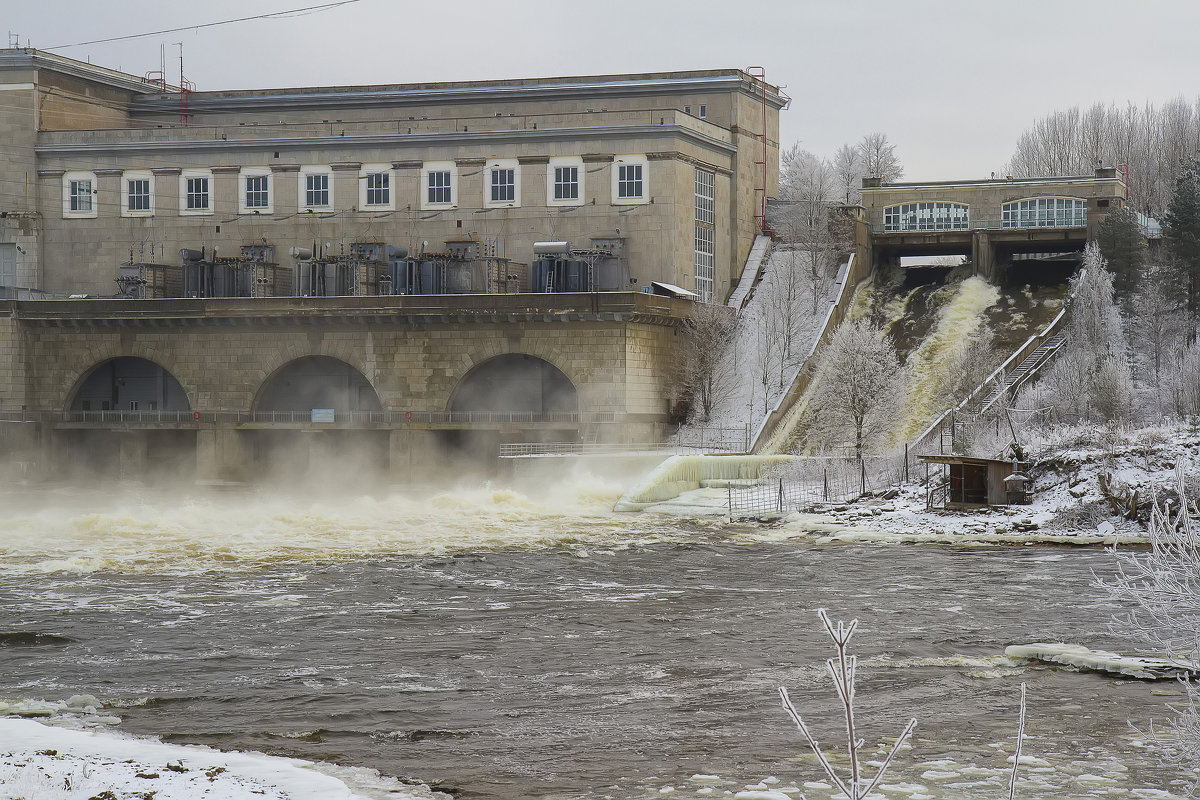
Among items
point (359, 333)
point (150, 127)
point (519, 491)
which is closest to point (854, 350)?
point (519, 491)

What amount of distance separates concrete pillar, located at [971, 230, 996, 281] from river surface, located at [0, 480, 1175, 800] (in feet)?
114

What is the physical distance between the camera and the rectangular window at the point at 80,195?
68.6 metres

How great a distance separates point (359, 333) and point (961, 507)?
1298 inches

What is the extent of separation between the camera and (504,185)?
64.9m

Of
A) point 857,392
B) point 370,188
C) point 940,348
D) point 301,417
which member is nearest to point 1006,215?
point 940,348

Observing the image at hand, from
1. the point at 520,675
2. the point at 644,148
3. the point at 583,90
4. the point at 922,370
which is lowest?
the point at 520,675

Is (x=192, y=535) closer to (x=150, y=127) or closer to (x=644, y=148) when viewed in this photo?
(x=644, y=148)

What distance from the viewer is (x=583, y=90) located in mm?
72438

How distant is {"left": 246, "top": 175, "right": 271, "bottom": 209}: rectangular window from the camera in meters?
67.1

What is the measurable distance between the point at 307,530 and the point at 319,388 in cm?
2657

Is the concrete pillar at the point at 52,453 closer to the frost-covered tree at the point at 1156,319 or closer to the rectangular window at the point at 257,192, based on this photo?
the rectangular window at the point at 257,192

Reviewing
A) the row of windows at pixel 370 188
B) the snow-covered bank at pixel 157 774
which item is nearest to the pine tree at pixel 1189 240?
the row of windows at pixel 370 188

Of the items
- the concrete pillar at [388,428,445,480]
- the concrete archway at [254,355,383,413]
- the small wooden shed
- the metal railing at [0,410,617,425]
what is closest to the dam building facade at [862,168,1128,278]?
the metal railing at [0,410,617,425]

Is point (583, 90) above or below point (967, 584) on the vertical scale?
above
